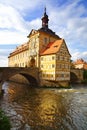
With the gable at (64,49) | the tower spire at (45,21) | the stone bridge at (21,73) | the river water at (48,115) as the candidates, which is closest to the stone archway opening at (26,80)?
the stone bridge at (21,73)

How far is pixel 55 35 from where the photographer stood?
5150 cm

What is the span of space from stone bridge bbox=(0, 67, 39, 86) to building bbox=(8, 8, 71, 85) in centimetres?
192

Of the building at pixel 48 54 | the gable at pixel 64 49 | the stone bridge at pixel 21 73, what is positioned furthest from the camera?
the gable at pixel 64 49

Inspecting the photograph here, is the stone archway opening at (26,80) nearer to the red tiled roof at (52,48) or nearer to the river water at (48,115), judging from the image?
the red tiled roof at (52,48)

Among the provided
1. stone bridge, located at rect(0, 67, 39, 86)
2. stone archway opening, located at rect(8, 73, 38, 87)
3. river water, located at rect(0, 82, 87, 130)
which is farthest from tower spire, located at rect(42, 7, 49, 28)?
river water, located at rect(0, 82, 87, 130)

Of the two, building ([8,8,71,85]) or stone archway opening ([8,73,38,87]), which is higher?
building ([8,8,71,85])

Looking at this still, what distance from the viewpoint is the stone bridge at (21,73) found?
117 feet

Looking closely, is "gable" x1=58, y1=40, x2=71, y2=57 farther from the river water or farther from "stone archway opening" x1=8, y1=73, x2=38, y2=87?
the river water

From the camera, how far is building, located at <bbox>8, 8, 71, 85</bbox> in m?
43.1

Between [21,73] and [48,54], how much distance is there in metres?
8.29

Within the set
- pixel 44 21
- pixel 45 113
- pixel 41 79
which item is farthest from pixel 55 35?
pixel 45 113

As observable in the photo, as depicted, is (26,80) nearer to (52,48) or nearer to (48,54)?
(48,54)

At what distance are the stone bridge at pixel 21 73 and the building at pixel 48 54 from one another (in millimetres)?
1922

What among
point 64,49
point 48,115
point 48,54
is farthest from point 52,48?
point 48,115
